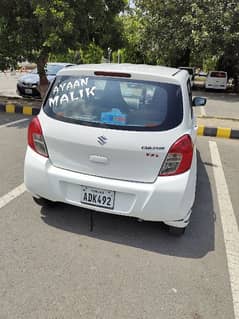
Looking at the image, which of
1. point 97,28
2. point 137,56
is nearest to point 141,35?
point 137,56

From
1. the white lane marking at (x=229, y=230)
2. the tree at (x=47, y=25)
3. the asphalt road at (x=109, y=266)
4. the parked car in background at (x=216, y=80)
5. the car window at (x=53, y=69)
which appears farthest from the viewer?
the parked car in background at (x=216, y=80)

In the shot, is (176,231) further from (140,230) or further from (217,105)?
(217,105)

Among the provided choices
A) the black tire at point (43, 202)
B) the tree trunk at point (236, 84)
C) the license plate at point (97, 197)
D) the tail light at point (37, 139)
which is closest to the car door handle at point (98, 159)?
the license plate at point (97, 197)

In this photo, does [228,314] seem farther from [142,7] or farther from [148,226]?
[142,7]

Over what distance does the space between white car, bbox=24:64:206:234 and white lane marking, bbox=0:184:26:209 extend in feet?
2.12

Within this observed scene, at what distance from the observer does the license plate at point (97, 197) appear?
3.05 m

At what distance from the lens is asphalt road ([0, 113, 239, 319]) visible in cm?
236

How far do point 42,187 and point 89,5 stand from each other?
7906 mm

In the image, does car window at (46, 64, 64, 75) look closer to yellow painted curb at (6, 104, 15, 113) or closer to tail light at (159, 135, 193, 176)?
yellow painted curb at (6, 104, 15, 113)

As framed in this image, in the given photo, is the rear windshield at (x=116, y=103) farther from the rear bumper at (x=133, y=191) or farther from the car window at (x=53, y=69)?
the car window at (x=53, y=69)

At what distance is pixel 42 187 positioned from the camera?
326cm

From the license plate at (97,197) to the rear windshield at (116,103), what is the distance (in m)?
0.62

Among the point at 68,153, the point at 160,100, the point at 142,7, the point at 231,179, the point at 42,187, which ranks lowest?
the point at 231,179

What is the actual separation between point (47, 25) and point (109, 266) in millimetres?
7699
